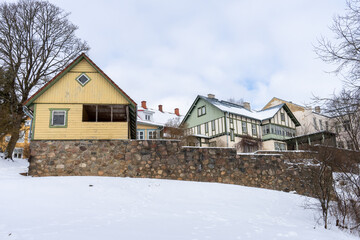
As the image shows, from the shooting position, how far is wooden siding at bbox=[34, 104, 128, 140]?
1384cm

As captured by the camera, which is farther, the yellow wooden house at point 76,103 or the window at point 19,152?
the window at point 19,152

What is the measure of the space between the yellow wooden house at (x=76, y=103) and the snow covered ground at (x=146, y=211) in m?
2.61

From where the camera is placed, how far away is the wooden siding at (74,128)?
13844mm

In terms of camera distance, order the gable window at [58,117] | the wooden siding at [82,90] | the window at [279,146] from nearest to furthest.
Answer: the gable window at [58,117] → the wooden siding at [82,90] → the window at [279,146]

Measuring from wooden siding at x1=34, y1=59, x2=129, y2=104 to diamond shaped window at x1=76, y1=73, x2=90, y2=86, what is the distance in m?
0.12

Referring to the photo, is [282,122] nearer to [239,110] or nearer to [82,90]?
[239,110]

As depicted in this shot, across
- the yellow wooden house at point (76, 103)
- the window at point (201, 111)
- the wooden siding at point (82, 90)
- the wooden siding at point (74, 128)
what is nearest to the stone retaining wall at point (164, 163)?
the wooden siding at point (74, 128)

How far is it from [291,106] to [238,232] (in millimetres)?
35534

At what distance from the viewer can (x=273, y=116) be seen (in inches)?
1197

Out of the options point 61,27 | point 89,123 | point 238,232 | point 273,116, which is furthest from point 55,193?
point 273,116

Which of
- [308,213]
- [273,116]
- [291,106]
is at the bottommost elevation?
[308,213]

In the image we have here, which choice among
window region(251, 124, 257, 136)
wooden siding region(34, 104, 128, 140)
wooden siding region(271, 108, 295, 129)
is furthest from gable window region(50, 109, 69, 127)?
wooden siding region(271, 108, 295, 129)

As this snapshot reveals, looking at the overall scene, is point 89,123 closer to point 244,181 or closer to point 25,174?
point 25,174

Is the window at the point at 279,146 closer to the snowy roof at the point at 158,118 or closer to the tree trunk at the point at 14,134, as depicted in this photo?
the snowy roof at the point at 158,118
